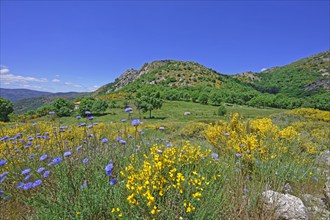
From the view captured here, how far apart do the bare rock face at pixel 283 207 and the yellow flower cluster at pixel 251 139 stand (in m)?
0.60

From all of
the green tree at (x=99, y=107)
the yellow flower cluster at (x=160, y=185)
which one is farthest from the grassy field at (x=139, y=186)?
the green tree at (x=99, y=107)

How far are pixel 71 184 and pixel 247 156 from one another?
9.01 feet

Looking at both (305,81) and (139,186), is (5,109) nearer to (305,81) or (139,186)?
(139,186)

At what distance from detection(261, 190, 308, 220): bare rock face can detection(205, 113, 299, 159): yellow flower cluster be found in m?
0.60

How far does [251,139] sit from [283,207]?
1.49 meters

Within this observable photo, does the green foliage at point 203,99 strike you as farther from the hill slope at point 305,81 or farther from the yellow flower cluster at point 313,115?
the yellow flower cluster at point 313,115

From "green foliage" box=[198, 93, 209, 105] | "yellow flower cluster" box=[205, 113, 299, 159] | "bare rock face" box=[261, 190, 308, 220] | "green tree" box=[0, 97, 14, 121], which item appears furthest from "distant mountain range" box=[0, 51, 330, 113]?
"bare rock face" box=[261, 190, 308, 220]

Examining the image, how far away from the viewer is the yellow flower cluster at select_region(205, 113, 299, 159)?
3.74 metres

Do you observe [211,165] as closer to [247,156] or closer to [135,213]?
[247,156]

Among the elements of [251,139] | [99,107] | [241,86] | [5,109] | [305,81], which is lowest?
[5,109]

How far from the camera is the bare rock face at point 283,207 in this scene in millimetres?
2410

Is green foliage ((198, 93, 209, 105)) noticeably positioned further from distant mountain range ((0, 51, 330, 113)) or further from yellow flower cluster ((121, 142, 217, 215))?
yellow flower cluster ((121, 142, 217, 215))

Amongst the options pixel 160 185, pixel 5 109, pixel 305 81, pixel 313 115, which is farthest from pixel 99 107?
Answer: pixel 305 81

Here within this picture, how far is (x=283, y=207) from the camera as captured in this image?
2488 mm
